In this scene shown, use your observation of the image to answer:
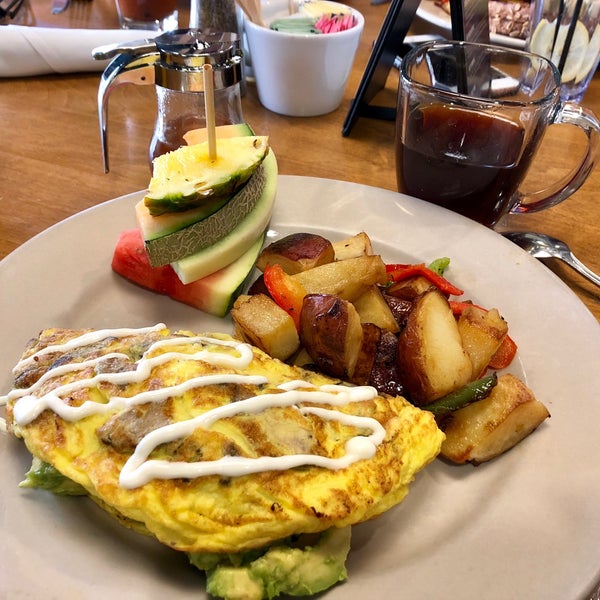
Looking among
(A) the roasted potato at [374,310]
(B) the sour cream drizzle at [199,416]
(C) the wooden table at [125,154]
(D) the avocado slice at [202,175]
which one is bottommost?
(C) the wooden table at [125,154]

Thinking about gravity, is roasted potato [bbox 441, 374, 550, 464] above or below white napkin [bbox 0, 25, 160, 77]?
below

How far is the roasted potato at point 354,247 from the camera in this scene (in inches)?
64.7

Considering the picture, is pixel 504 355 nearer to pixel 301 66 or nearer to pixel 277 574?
pixel 277 574

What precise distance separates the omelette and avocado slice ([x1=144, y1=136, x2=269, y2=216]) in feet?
1.59

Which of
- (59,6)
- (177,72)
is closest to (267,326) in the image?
(177,72)

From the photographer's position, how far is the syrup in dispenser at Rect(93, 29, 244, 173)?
1.87 m

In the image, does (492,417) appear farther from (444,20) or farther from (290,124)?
(444,20)

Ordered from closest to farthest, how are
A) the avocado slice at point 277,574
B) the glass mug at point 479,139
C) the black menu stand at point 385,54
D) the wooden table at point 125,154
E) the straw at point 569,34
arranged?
the avocado slice at point 277,574
the glass mug at point 479,139
the wooden table at point 125,154
the black menu stand at point 385,54
the straw at point 569,34

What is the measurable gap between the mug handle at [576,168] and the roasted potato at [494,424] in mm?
924

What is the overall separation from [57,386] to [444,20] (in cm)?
298

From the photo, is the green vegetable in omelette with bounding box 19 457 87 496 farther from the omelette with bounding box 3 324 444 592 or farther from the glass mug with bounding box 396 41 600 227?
the glass mug with bounding box 396 41 600 227

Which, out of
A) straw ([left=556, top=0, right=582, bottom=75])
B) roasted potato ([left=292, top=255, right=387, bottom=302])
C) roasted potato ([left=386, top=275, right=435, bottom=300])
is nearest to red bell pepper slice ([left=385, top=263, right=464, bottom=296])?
roasted potato ([left=386, top=275, right=435, bottom=300])

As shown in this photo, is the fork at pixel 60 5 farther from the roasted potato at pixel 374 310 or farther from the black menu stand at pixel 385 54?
the roasted potato at pixel 374 310

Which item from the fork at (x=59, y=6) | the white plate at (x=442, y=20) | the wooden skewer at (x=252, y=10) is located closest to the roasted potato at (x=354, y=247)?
the wooden skewer at (x=252, y=10)
